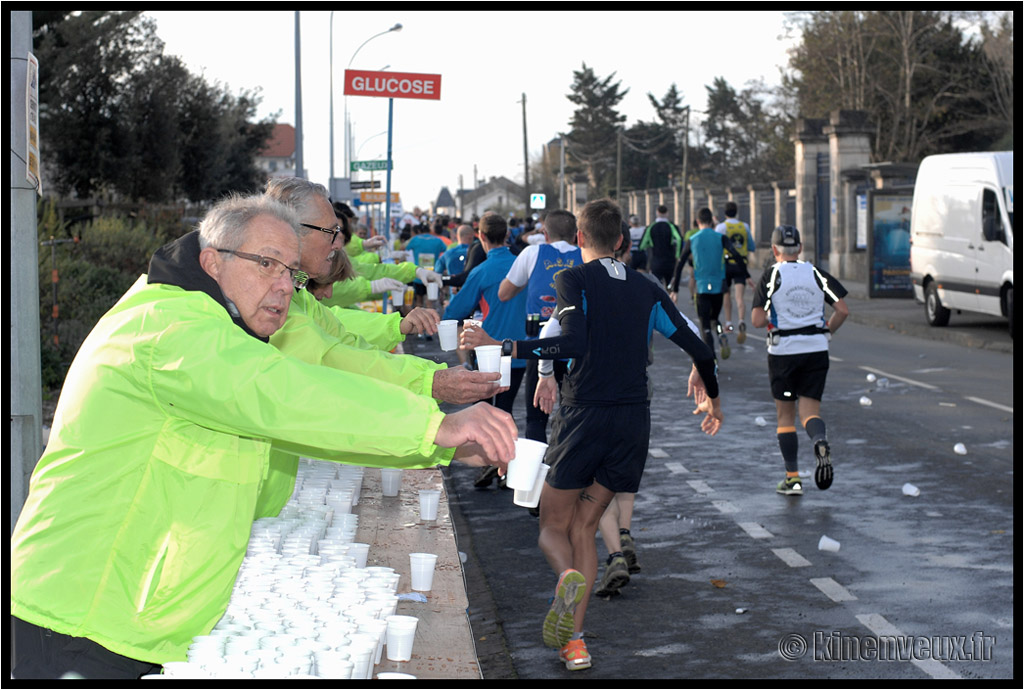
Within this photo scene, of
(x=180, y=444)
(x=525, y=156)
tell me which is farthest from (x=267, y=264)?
(x=525, y=156)

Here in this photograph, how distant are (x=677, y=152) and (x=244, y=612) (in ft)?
360

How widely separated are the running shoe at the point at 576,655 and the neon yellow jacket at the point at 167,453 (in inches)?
112

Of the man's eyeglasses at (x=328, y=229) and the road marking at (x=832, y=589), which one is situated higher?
the man's eyeglasses at (x=328, y=229)

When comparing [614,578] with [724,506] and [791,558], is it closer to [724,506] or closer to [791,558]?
[791,558]

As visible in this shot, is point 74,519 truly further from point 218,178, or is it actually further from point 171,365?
point 218,178

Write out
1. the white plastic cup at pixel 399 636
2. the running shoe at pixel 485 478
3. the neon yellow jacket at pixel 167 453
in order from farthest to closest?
the running shoe at pixel 485 478 < the white plastic cup at pixel 399 636 < the neon yellow jacket at pixel 167 453

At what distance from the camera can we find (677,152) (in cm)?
11019

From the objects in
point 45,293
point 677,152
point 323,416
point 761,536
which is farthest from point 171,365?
point 677,152

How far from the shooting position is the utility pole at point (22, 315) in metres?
4.89

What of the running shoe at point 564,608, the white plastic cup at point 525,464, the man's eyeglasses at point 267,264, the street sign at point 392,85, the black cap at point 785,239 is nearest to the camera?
the man's eyeglasses at point 267,264

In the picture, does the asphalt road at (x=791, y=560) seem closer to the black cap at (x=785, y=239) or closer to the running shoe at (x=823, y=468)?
the running shoe at (x=823, y=468)

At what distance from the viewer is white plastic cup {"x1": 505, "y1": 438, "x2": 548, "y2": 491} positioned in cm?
294

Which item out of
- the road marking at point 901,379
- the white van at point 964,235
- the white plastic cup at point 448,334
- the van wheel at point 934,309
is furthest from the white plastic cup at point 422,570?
the van wheel at point 934,309

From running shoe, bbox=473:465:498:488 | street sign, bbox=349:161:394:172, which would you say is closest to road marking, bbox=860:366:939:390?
running shoe, bbox=473:465:498:488
